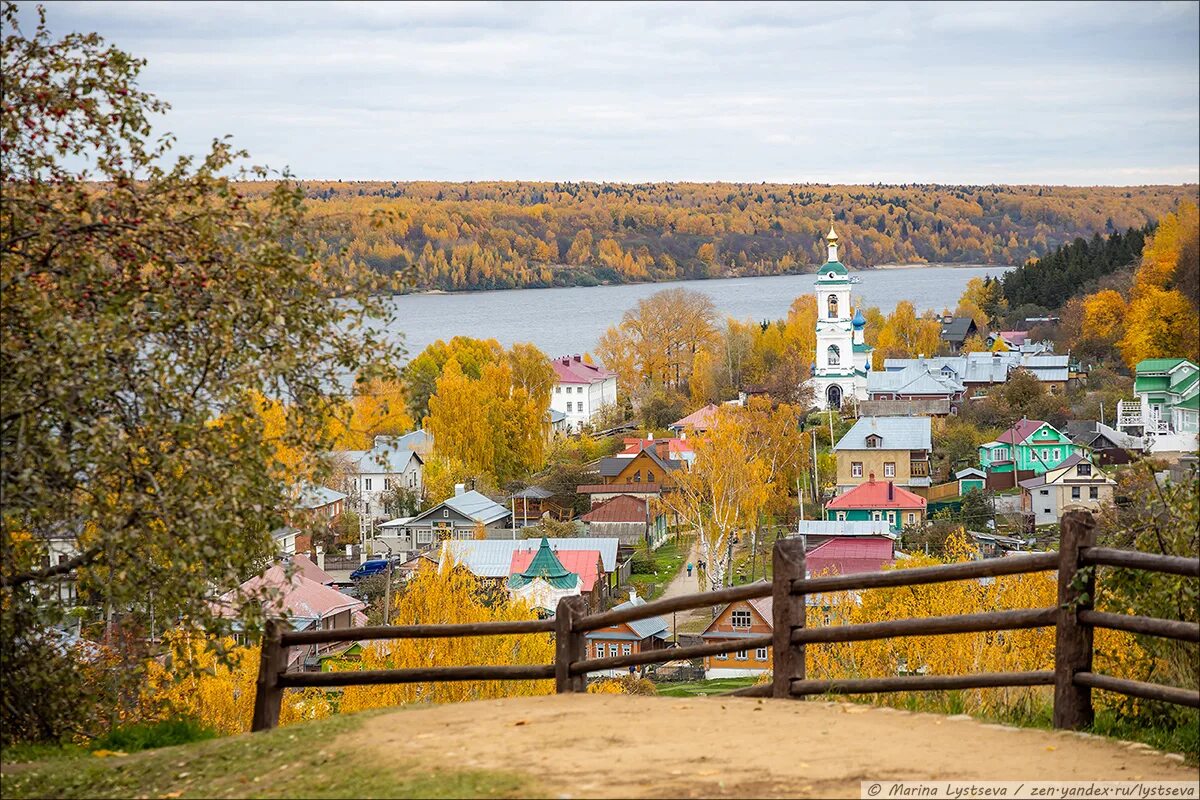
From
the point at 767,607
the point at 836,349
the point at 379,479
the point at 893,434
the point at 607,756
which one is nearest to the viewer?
the point at 607,756

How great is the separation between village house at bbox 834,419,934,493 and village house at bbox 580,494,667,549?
8.23 meters

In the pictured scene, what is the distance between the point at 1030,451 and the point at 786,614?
2081 inches

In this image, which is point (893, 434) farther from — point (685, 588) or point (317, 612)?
point (317, 612)

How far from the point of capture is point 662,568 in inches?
1927

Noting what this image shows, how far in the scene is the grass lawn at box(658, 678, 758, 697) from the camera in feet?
106

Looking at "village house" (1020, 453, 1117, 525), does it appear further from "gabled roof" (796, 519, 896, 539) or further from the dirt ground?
the dirt ground

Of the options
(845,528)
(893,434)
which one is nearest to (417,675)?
(845,528)

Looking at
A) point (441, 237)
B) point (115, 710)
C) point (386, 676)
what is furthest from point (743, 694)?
point (441, 237)

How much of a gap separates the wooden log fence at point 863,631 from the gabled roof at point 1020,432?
172 ft

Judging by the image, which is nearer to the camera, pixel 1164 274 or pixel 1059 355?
pixel 1164 274

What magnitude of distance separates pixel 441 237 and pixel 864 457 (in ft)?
381

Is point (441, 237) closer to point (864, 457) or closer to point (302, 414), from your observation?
point (864, 457)

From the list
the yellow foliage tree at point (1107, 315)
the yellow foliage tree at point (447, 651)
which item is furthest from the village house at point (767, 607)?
the yellow foliage tree at point (1107, 315)

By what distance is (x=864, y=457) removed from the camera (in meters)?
59.2
